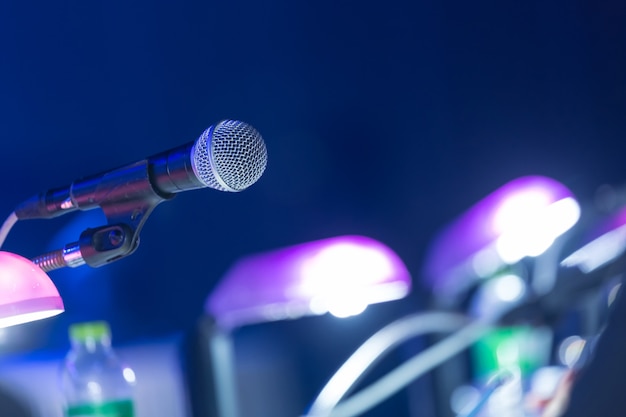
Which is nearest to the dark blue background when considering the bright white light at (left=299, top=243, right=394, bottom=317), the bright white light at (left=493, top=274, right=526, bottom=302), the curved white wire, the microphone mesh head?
the curved white wire

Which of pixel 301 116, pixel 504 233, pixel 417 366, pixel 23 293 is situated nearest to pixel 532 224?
pixel 504 233

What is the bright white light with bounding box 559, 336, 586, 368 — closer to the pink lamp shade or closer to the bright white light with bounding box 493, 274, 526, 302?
the bright white light with bounding box 493, 274, 526, 302

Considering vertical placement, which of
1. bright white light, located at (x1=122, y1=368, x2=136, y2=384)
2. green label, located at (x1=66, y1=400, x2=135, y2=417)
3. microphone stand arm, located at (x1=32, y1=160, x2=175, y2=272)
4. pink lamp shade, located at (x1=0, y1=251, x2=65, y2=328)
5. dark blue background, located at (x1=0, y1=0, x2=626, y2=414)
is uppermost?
dark blue background, located at (x1=0, y1=0, x2=626, y2=414)

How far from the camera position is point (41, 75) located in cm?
181

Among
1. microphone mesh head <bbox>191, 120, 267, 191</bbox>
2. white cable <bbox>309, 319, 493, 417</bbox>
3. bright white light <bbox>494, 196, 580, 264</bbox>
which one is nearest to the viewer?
microphone mesh head <bbox>191, 120, 267, 191</bbox>

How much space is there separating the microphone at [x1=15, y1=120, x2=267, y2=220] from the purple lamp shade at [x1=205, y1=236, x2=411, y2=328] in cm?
71

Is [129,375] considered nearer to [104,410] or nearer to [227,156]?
[104,410]

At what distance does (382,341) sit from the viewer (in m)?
2.60

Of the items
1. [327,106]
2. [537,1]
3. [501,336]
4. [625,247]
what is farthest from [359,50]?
[625,247]

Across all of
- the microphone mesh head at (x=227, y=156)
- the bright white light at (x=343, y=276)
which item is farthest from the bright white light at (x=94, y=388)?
the microphone mesh head at (x=227, y=156)

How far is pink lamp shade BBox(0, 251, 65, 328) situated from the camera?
1.12 metres

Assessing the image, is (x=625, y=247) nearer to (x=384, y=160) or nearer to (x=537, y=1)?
(x=384, y=160)

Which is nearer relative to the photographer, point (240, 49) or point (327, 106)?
point (240, 49)

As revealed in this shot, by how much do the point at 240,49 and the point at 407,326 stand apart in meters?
1.03
